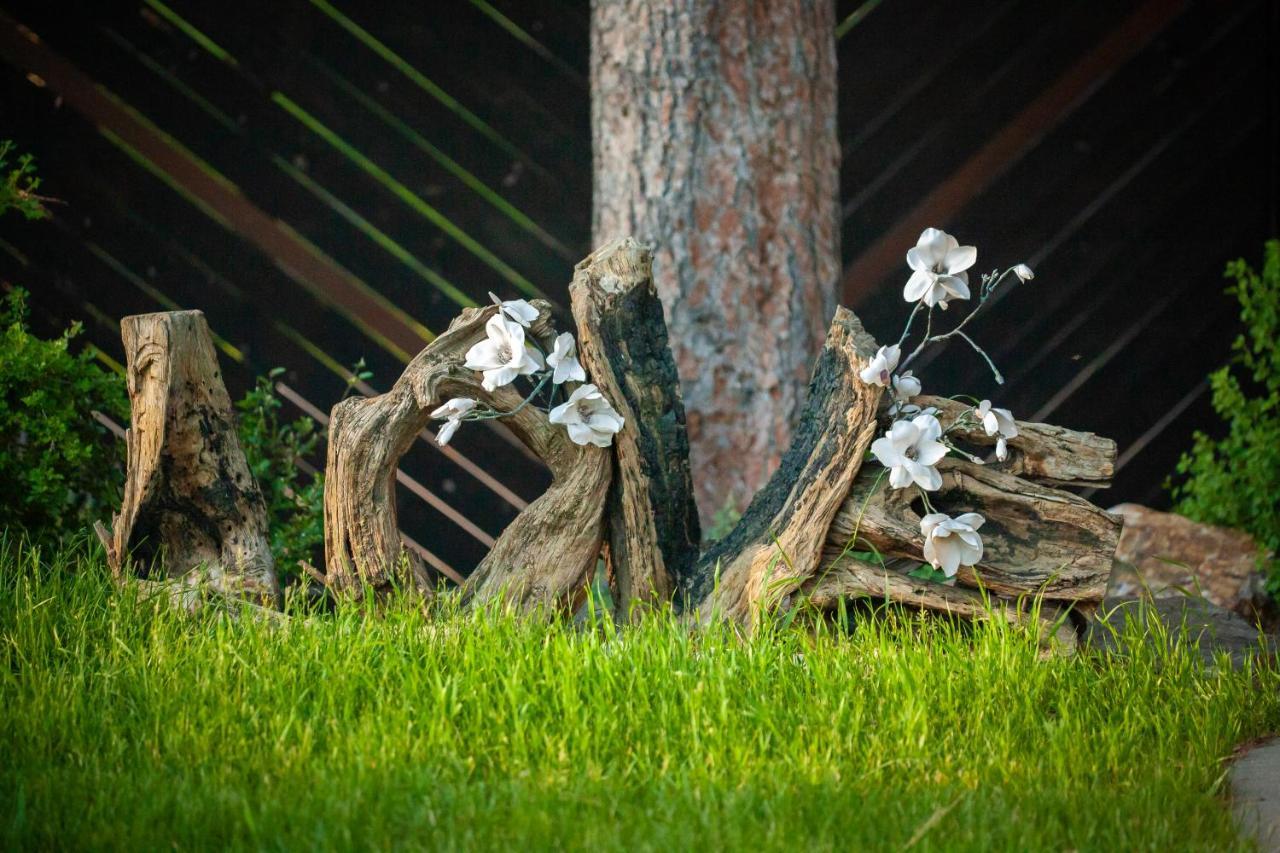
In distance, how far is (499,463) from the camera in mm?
4875

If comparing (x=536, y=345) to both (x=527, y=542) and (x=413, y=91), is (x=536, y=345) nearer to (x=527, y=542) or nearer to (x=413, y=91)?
(x=527, y=542)


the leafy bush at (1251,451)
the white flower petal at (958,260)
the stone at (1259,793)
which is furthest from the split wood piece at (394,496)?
the leafy bush at (1251,451)

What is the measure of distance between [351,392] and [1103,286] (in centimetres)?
294

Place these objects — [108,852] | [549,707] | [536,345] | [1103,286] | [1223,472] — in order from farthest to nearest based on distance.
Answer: [1103,286]
[1223,472]
[536,345]
[549,707]
[108,852]

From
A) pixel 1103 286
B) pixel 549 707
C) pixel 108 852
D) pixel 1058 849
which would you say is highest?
pixel 1103 286

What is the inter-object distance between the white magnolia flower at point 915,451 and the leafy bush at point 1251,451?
7.12 ft

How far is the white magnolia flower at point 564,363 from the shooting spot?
2873 mm

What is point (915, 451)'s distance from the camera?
2.76 meters

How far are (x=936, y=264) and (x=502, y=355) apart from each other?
1.00 m

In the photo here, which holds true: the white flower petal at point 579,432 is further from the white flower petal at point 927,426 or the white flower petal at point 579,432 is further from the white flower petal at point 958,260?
the white flower petal at point 958,260

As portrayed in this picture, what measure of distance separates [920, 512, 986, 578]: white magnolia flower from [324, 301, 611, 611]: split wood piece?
0.75 metres

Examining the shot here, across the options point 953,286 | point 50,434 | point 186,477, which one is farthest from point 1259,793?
point 50,434

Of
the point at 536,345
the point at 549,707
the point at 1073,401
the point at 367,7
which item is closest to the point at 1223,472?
the point at 1073,401

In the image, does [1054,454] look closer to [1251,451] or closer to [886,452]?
[886,452]
